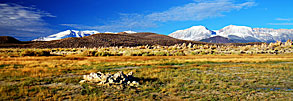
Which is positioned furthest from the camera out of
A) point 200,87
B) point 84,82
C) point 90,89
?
point 84,82

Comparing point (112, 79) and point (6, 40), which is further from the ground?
point (6, 40)

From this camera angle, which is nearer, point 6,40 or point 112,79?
point 112,79

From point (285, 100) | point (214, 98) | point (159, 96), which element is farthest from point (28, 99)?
point (285, 100)

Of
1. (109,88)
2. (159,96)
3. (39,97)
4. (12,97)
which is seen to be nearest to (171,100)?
(159,96)

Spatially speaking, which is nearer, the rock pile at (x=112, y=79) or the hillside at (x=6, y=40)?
the rock pile at (x=112, y=79)

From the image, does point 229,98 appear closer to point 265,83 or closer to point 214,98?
point 214,98

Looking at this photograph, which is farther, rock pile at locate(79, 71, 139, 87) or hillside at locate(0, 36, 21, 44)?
hillside at locate(0, 36, 21, 44)

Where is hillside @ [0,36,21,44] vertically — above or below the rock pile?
above

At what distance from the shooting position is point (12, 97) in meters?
10.5

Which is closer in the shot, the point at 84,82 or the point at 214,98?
the point at 214,98

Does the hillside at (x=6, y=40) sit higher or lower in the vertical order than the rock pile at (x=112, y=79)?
higher

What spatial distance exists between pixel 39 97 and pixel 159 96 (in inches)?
234

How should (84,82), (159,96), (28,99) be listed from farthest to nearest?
(84,82)
(159,96)
(28,99)

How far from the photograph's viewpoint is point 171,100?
10492mm
